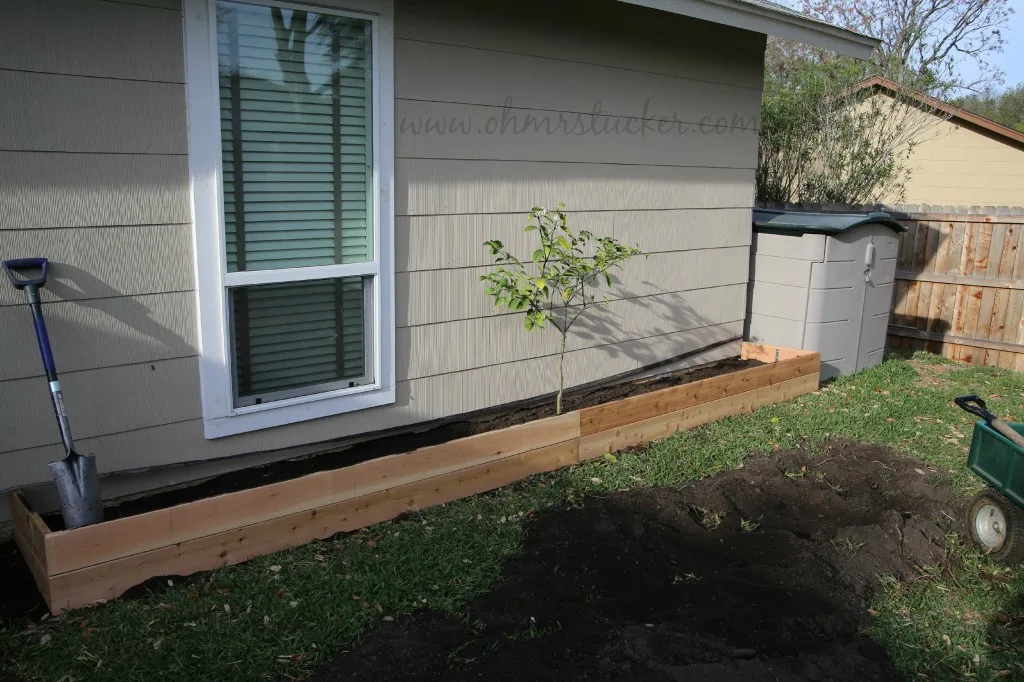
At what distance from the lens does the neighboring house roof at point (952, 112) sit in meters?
13.0

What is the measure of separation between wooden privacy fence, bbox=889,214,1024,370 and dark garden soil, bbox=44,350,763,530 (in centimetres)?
377

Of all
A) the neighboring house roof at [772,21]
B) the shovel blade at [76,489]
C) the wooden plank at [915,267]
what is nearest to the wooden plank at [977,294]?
the wooden plank at [915,267]

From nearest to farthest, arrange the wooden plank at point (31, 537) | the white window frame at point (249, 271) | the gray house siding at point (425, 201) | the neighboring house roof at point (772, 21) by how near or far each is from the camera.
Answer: the wooden plank at point (31, 537)
the gray house siding at point (425, 201)
the white window frame at point (249, 271)
the neighboring house roof at point (772, 21)

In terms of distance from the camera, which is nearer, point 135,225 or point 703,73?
point 135,225

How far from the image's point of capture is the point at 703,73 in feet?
22.8

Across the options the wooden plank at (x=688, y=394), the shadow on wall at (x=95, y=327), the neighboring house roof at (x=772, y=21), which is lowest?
the wooden plank at (x=688, y=394)

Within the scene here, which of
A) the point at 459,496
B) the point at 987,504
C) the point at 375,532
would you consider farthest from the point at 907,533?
the point at 375,532

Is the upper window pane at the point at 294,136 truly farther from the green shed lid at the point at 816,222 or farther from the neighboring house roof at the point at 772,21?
the green shed lid at the point at 816,222

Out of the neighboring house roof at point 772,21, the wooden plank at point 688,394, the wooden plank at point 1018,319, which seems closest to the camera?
the wooden plank at point 688,394

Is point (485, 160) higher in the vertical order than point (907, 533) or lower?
higher

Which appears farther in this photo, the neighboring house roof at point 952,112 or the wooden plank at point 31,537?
the neighboring house roof at point 952,112

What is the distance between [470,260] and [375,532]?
6.26 ft

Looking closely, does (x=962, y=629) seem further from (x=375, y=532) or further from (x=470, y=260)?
(x=470, y=260)

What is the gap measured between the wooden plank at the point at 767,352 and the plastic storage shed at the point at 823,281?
18 cm
